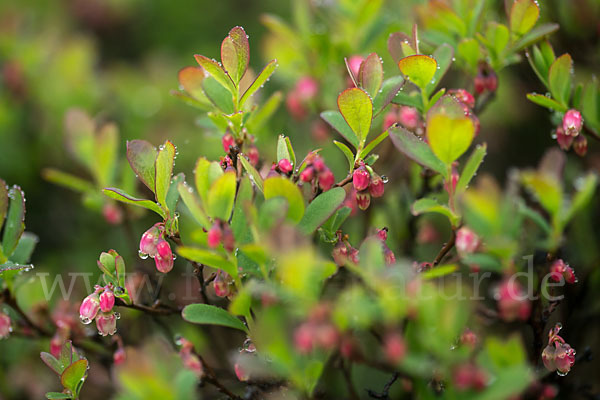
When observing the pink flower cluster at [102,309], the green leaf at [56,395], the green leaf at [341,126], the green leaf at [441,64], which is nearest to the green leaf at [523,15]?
the green leaf at [441,64]

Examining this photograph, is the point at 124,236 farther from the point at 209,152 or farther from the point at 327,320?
the point at 327,320

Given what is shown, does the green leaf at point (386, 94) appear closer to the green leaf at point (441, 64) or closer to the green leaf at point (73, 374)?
the green leaf at point (441, 64)

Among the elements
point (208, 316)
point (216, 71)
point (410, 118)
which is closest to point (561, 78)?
point (410, 118)

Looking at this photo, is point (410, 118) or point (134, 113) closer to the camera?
point (410, 118)

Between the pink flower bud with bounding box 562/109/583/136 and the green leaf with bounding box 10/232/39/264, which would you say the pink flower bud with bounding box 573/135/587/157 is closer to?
the pink flower bud with bounding box 562/109/583/136

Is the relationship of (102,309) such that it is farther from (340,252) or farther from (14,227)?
(340,252)

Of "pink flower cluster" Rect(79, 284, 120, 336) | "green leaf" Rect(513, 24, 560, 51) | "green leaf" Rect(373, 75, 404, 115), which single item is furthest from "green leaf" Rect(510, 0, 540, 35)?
"pink flower cluster" Rect(79, 284, 120, 336)
